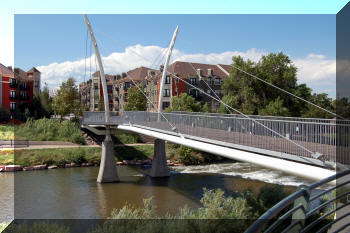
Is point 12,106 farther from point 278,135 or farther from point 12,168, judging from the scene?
point 278,135

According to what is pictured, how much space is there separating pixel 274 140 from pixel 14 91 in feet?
158

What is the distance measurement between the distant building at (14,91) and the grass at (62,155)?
2079 centimetres

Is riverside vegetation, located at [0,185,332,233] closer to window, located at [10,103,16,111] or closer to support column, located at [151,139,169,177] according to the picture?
support column, located at [151,139,169,177]

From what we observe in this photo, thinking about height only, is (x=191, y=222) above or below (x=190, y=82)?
below

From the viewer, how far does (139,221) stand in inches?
453

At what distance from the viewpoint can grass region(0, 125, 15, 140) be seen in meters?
35.5

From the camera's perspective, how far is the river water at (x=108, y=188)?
17.2 meters

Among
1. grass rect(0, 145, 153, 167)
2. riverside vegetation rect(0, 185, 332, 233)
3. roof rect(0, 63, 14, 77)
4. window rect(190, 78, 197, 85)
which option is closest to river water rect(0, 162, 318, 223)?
grass rect(0, 145, 153, 167)

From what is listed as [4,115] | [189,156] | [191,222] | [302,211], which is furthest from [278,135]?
[4,115]

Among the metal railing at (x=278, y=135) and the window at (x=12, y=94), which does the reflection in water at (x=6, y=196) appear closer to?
the metal railing at (x=278, y=135)

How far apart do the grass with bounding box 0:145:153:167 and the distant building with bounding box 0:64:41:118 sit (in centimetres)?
2079

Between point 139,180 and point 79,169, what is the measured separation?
7.03 metres

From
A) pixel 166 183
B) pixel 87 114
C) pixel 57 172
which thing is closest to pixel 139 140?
pixel 87 114

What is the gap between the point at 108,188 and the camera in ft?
74.2
